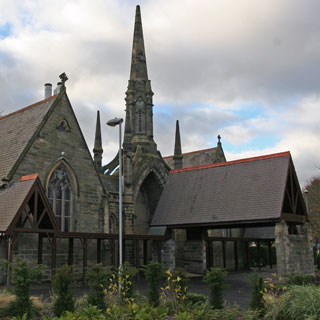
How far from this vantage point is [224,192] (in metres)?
25.5

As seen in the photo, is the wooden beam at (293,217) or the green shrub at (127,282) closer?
the green shrub at (127,282)

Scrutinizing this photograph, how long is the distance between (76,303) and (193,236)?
15491 millimetres

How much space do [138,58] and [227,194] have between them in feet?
54.2

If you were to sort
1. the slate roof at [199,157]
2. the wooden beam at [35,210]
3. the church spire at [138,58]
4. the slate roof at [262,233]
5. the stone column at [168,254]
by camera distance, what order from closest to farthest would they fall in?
the wooden beam at [35,210], the stone column at [168,254], the slate roof at [262,233], the church spire at [138,58], the slate roof at [199,157]

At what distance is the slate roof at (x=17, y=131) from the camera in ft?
71.3

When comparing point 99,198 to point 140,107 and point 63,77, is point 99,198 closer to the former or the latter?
point 63,77

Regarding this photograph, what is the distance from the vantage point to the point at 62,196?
23.5m

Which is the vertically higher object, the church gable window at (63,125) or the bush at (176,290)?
the church gable window at (63,125)

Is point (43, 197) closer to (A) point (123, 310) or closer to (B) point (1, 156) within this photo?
(B) point (1, 156)

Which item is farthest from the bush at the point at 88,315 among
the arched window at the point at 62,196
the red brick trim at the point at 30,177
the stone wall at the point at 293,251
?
the stone wall at the point at 293,251

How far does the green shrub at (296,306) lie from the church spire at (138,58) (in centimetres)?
2709

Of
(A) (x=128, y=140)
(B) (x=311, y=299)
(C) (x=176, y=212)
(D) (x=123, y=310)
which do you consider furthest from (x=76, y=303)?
(A) (x=128, y=140)

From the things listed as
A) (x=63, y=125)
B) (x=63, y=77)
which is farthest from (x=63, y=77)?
(x=63, y=125)

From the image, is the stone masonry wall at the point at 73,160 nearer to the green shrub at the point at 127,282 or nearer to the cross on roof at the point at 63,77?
the cross on roof at the point at 63,77
